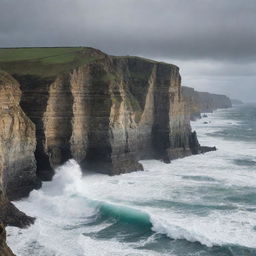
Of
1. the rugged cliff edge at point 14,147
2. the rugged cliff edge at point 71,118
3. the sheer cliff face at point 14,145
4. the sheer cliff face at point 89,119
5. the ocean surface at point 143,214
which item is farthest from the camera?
the sheer cliff face at point 89,119

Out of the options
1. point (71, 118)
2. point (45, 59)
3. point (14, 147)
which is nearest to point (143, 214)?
point (14, 147)

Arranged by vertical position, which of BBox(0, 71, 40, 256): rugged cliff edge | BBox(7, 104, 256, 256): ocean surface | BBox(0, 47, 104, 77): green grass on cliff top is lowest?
BBox(7, 104, 256, 256): ocean surface

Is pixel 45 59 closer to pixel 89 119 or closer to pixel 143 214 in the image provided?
pixel 89 119

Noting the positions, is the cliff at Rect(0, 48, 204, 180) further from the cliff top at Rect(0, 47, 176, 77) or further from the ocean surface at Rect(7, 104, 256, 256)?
the ocean surface at Rect(7, 104, 256, 256)

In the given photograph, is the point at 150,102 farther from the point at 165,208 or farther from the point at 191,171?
the point at 165,208

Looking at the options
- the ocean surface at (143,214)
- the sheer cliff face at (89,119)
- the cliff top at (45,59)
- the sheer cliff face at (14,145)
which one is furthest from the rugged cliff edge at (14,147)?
the cliff top at (45,59)

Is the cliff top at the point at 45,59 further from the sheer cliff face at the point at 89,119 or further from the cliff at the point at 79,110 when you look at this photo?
the sheer cliff face at the point at 89,119

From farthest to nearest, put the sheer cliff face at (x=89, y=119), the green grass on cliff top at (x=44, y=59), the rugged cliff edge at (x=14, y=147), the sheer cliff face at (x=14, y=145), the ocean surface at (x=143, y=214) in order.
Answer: the green grass on cliff top at (x=44, y=59) → the sheer cliff face at (x=89, y=119) → the sheer cliff face at (x=14, y=145) → the rugged cliff edge at (x=14, y=147) → the ocean surface at (x=143, y=214)

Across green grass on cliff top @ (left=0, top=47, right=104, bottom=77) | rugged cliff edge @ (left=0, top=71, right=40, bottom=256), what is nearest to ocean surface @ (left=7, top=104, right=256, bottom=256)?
rugged cliff edge @ (left=0, top=71, right=40, bottom=256)
